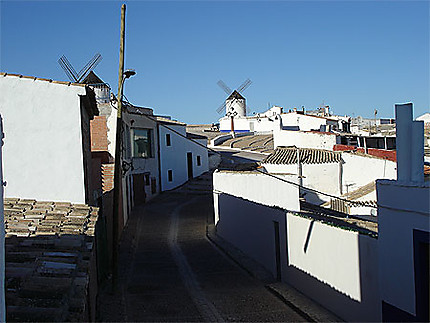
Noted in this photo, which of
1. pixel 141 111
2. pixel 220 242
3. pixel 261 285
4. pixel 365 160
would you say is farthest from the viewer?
pixel 141 111

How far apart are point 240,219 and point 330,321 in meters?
7.84

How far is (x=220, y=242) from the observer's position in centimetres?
1858

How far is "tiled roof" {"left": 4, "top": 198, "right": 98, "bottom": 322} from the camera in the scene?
5.58m

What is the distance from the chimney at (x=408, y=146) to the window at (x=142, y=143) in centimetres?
2568

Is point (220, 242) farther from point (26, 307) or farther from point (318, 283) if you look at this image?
point (26, 307)

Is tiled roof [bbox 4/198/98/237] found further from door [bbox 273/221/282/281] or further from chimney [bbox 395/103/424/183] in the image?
chimney [bbox 395/103/424/183]

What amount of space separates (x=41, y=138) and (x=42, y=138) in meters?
0.02

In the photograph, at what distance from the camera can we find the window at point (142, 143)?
105 ft

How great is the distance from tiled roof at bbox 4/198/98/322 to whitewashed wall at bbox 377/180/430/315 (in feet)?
13.6

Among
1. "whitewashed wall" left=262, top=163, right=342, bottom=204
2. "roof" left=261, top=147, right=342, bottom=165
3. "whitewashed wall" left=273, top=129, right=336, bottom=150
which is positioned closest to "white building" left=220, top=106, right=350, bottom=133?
"whitewashed wall" left=273, top=129, right=336, bottom=150

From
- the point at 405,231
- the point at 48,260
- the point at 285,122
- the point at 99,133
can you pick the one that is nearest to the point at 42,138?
the point at 48,260

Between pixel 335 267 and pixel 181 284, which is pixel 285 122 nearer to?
pixel 181 284

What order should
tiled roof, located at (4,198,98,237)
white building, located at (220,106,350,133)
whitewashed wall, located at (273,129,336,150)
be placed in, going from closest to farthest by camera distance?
1. tiled roof, located at (4,198,98,237)
2. whitewashed wall, located at (273,129,336,150)
3. white building, located at (220,106,350,133)

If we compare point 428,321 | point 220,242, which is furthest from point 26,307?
point 220,242
